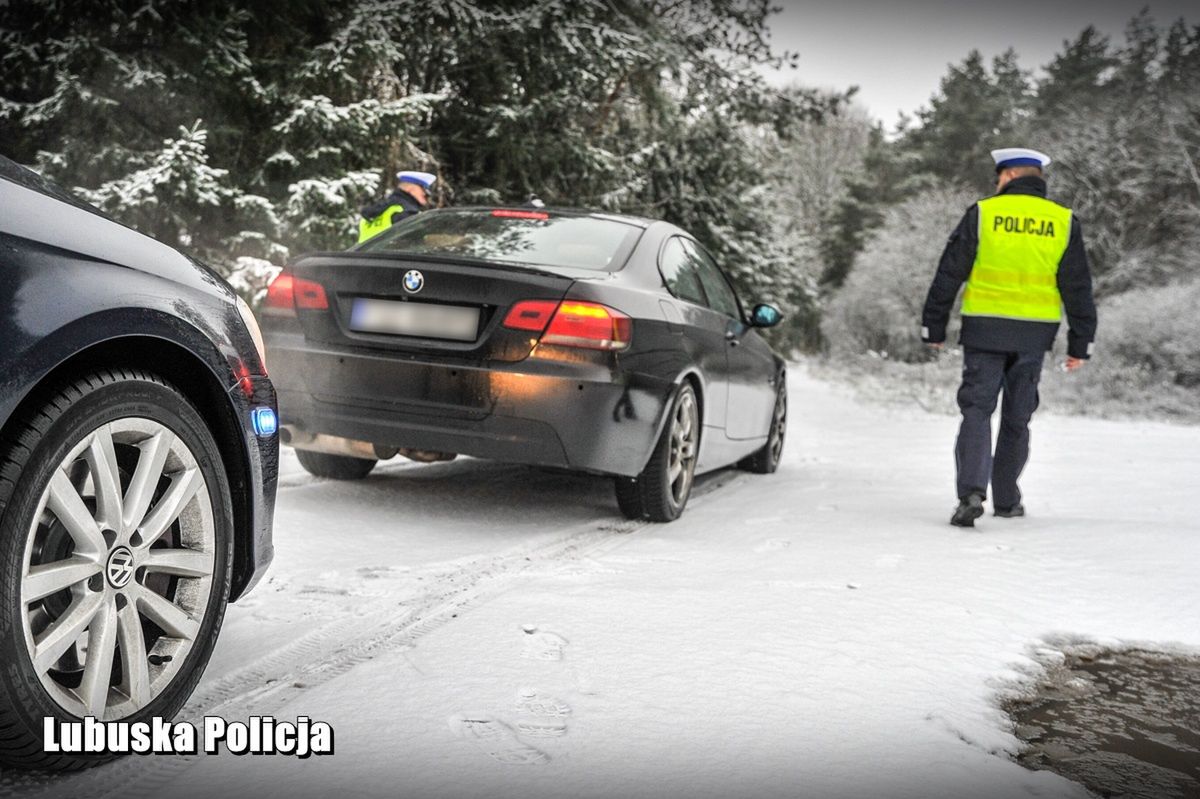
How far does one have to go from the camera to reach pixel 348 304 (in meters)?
4.71

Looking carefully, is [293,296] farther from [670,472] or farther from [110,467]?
[110,467]

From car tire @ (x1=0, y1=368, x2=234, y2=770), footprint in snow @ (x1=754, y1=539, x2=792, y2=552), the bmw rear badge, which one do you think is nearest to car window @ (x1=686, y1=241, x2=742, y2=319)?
footprint in snow @ (x1=754, y1=539, x2=792, y2=552)

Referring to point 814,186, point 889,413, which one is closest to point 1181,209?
point 814,186

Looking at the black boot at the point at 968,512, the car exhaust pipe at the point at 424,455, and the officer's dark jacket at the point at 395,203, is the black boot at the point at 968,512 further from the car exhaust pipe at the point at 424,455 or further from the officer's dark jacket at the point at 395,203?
the officer's dark jacket at the point at 395,203

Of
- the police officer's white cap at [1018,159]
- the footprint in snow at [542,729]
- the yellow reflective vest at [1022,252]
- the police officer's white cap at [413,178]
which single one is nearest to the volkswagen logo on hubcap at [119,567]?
the footprint in snow at [542,729]

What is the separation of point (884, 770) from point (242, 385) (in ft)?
5.47

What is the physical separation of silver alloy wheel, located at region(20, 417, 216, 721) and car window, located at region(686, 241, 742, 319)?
4095 mm

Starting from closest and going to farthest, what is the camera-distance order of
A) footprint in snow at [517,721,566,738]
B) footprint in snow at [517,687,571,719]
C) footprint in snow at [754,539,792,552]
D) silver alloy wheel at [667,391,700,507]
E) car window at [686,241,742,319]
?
footprint in snow at [517,721,566,738] < footprint in snow at [517,687,571,719] < footprint in snow at [754,539,792,552] < silver alloy wheel at [667,391,700,507] < car window at [686,241,742,319]

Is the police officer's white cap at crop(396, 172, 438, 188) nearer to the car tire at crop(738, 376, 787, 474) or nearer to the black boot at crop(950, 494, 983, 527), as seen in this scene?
the car tire at crop(738, 376, 787, 474)

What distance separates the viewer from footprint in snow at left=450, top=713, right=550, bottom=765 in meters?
2.23

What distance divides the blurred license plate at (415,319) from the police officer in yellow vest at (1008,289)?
8.50ft

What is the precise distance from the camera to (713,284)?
6.38 metres

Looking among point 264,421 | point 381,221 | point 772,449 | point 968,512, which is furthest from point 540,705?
point 381,221

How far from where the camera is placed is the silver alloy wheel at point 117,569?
196cm
